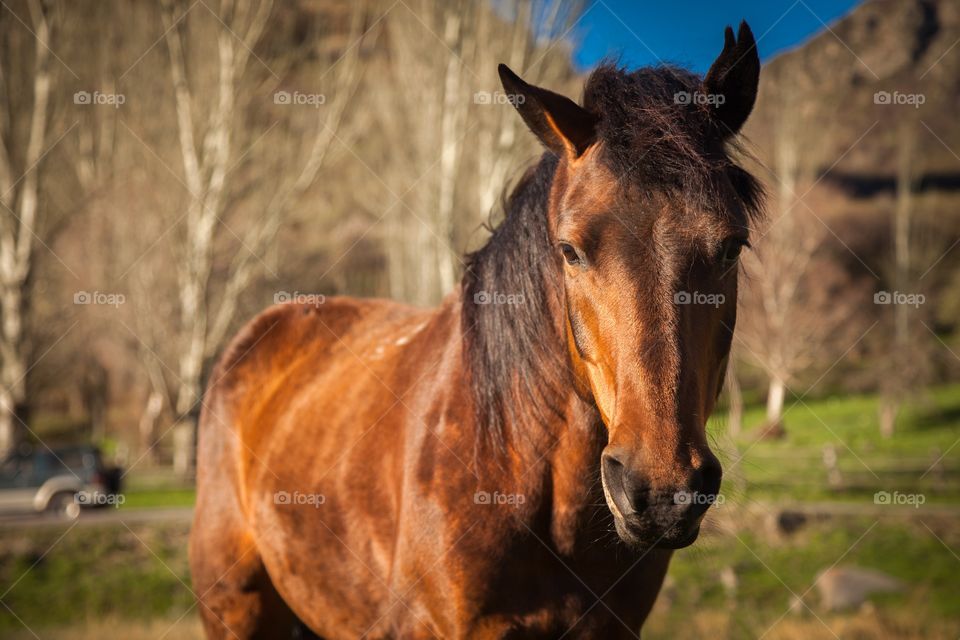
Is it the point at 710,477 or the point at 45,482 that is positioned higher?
the point at 710,477

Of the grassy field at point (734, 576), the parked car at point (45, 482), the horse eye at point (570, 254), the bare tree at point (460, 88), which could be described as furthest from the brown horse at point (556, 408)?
the parked car at point (45, 482)

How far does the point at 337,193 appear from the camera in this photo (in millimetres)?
33844

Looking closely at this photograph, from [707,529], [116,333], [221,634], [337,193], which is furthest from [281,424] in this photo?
[337,193]

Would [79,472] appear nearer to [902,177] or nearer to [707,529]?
[707,529]

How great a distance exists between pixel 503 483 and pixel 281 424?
163 centimetres
